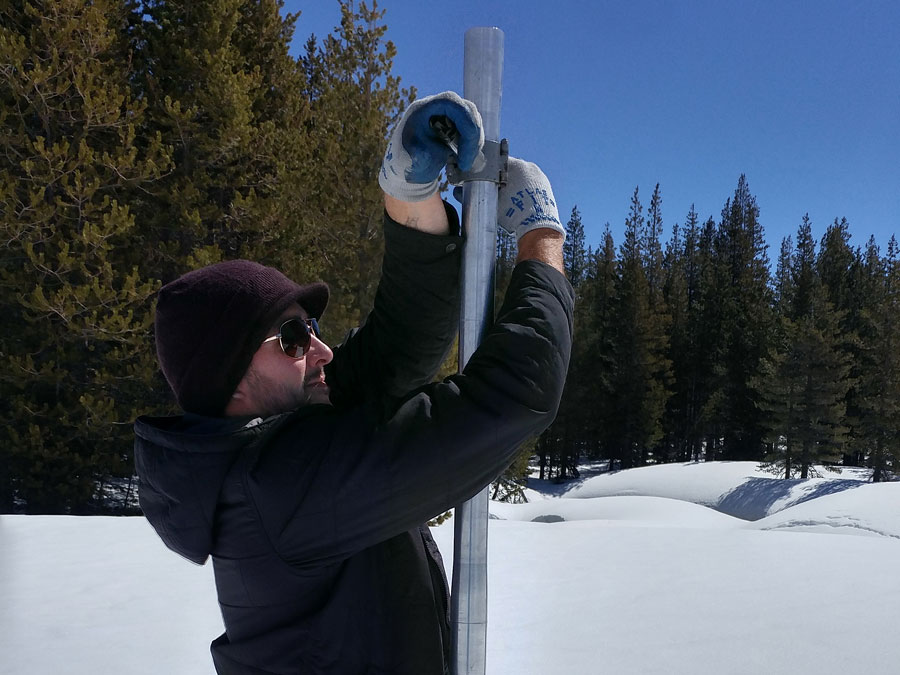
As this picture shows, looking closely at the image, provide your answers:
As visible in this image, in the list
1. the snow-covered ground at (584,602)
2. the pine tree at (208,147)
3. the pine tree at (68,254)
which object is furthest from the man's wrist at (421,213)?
the pine tree at (68,254)

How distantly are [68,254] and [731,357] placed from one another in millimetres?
29556

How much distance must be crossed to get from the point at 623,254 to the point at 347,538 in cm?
3494

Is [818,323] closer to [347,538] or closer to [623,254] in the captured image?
[623,254]

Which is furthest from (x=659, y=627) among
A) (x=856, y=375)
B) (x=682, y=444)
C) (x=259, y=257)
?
(x=682, y=444)

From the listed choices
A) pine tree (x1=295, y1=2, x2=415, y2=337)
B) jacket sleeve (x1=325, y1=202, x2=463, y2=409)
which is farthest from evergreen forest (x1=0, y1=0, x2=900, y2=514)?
jacket sleeve (x1=325, y1=202, x2=463, y2=409)

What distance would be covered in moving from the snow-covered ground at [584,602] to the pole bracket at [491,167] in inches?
115

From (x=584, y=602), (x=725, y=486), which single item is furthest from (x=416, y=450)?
(x=725, y=486)

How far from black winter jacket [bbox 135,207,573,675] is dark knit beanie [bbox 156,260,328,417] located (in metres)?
0.06

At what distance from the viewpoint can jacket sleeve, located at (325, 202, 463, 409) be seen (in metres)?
1.27

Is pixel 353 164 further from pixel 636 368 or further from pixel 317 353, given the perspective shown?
pixel 636 368

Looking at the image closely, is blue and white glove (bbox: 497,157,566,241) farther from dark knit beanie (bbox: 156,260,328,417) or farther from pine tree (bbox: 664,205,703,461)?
pine tree (bbox: 664,205,703,461)

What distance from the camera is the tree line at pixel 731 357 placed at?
76.6ft

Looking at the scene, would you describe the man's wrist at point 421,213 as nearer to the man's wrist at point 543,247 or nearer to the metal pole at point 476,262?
the metal pole at point 476,262

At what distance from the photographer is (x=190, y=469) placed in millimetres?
1051
